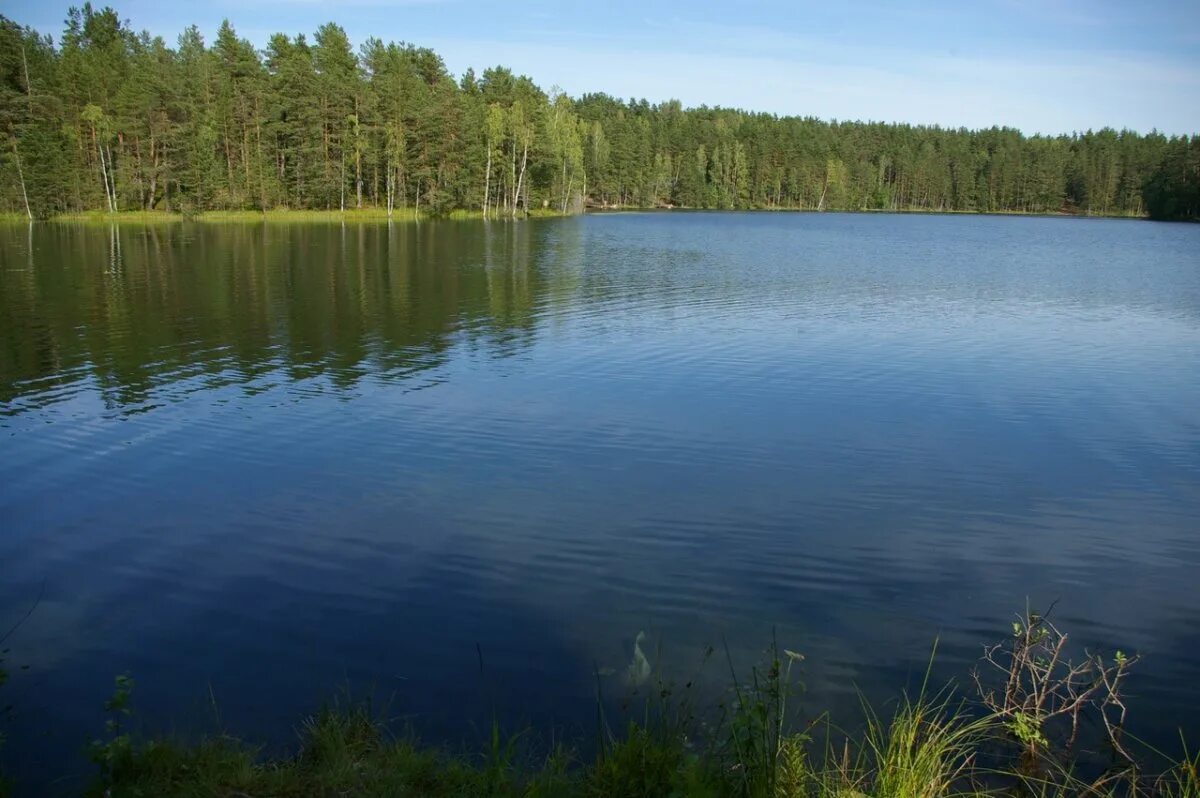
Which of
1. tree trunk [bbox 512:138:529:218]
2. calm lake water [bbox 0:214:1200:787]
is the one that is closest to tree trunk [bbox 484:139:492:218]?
tree trunk [bbox 512:138:529:218]

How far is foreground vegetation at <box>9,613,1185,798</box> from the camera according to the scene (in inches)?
Result: 196

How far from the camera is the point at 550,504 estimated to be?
1166 centimetres

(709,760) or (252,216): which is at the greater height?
(252,216)

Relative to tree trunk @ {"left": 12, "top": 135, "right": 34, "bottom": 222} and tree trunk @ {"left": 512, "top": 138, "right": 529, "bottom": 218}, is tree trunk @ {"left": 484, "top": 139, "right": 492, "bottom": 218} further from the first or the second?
tree trunk @ {"left": 12, "top": 135, "right": 34, "bottom": 222}

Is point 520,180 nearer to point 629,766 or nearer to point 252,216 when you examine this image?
point 252,216

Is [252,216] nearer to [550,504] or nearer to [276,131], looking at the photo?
[276,131]

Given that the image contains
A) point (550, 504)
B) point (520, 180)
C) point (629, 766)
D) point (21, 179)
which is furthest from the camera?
point (520, 180)

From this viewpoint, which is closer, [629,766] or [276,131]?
[629,766]

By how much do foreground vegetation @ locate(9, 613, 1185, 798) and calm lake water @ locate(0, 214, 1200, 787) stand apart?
53 cm

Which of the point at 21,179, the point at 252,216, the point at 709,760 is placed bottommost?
the point at 709,760

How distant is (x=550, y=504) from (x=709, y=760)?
21.6 feet

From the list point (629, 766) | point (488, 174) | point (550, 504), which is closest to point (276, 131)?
point (488, 174)

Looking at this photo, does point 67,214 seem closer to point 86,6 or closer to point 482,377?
point 86,6

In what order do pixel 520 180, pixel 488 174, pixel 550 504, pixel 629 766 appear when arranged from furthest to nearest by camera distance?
1. pixel 520 180
2. pixel 488 174
3. pixel 550 504
4. pixel 629 766
